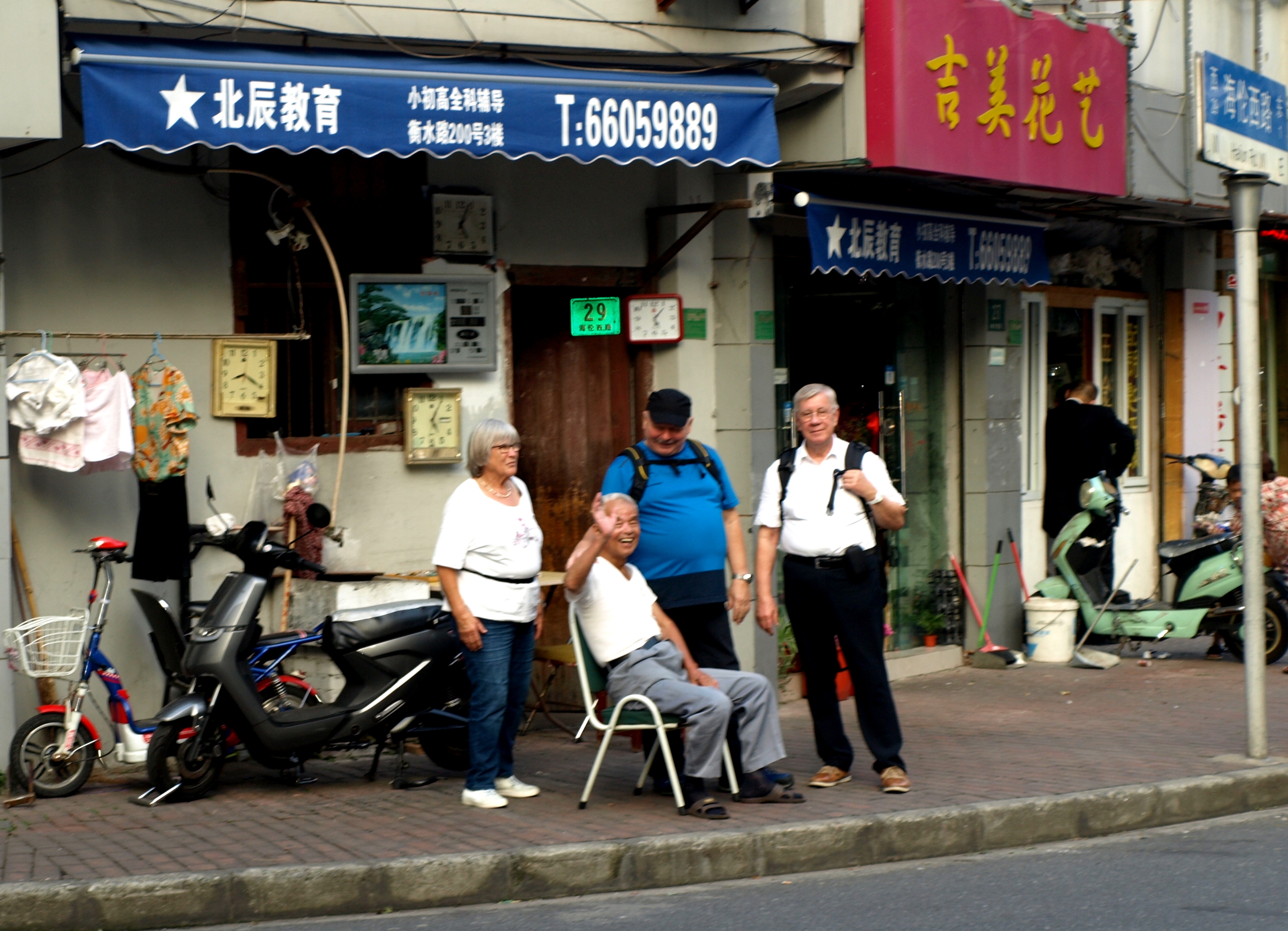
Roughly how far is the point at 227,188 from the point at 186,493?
1699mm

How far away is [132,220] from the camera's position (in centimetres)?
795

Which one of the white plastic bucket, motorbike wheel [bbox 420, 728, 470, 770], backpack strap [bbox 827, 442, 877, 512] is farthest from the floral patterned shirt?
motorbike wheel [bbox 420, 728, 470, 770]

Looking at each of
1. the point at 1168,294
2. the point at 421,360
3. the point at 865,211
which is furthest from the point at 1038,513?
the point at 421,360

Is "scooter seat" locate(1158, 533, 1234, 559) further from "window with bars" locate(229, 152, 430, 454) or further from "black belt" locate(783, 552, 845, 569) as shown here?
"window with bars" locate(229, 152, 430, 454)

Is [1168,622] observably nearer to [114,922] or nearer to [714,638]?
[714,638]

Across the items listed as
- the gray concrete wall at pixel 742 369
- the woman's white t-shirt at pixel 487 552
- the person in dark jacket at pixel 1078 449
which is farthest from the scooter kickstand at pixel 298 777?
the person in dark jacket at pixel 1078 449

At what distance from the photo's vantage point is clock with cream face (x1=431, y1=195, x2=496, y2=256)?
8.75 metres

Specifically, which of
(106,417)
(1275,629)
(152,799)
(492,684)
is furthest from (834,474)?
(1275,629)

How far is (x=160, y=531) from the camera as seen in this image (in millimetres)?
7734

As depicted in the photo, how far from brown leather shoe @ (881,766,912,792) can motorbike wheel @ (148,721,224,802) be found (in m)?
3.09

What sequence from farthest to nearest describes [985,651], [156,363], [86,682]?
[985,651] < [156,363] < [86,682]

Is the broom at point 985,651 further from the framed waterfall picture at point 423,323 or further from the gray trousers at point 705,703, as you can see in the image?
the gray trousers at point 705,703

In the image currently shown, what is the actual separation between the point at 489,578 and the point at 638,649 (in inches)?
28.9

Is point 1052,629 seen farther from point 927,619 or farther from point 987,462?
point 987,462
